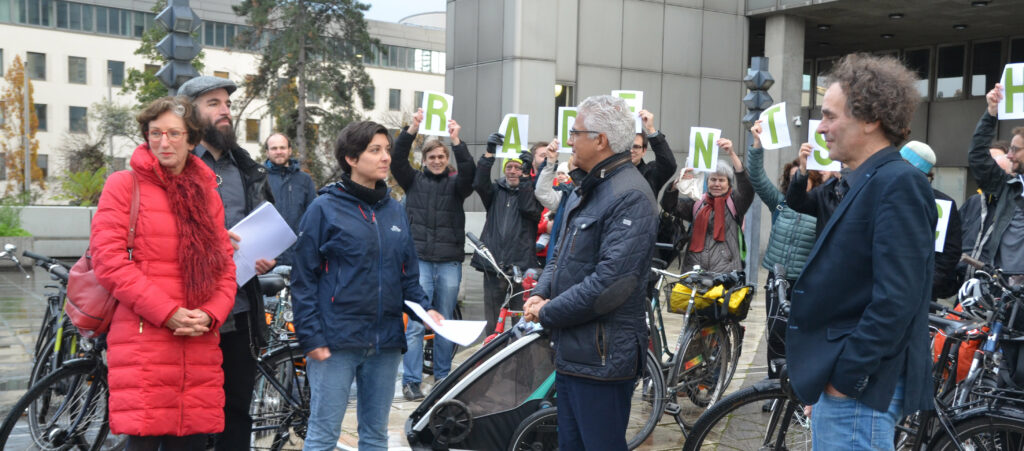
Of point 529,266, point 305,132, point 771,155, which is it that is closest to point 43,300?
point 529,266

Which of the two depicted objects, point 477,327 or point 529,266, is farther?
point 529,266

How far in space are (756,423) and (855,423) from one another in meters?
1.41

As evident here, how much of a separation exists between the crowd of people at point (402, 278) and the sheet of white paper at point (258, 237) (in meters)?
0.10

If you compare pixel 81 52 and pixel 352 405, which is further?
pixel 81 52

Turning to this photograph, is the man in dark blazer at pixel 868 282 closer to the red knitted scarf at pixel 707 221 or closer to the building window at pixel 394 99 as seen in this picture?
the red knitted scarf at pixel 707 221

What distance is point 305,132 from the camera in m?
37.4

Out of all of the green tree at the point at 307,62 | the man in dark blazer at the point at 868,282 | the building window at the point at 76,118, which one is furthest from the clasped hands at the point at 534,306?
the building window at the point at 76,118

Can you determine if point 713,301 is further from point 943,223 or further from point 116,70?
point 116,70

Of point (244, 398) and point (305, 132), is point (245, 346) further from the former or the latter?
point (305, 132)

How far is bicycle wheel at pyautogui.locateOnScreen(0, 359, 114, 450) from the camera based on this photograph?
15.0 ft

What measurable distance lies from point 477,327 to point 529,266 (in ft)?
9.57

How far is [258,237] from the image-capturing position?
4086 millimetres

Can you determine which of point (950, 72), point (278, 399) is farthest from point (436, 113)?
point (950, 72)

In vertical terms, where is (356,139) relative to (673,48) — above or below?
below
